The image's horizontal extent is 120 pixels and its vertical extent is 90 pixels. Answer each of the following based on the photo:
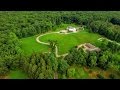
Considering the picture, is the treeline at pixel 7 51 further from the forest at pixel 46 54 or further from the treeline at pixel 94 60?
the treeline at pixel 94 60

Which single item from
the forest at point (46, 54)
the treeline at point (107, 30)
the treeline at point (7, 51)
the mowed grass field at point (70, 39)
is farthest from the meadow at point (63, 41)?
the treeline at point (7, 51)

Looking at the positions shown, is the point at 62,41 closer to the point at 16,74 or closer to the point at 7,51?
the point at 7,51

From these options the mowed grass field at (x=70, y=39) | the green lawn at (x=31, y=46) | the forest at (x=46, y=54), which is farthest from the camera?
the mowed grass field at (x=70, y=39)

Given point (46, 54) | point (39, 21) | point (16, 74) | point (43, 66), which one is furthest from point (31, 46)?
point (39, 21)

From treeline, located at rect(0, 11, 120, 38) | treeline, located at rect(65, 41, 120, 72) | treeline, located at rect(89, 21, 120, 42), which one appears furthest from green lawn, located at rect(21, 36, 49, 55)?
treeline, located at rect(89, 21, 120, 42)

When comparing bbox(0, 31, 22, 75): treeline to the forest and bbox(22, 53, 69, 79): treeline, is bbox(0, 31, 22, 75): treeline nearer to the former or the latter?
the forest
